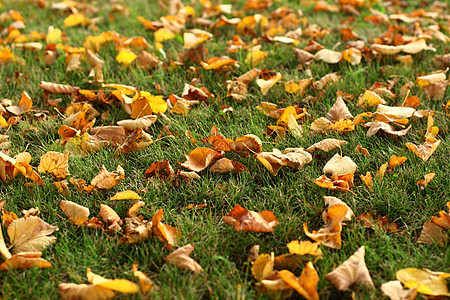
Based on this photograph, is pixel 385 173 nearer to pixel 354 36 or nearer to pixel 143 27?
pixel 354 36

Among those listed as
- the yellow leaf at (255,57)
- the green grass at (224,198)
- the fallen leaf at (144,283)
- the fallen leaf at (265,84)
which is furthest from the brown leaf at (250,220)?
the yellow leaf at (255,57)

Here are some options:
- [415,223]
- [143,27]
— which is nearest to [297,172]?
[415,223]

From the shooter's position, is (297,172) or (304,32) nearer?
(297,172)

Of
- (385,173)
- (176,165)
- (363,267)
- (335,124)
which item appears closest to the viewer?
(363,267)

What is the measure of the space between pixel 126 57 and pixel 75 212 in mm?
1567

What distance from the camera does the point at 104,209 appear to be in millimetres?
1794

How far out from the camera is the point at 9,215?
69.2 inches

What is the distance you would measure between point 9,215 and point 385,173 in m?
1.68

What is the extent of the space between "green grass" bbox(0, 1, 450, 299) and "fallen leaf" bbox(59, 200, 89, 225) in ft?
0.12

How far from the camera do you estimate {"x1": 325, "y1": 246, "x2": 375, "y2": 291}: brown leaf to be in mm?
1442

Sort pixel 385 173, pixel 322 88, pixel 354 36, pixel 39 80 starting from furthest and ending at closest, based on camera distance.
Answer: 1. pixel 354 36
2. pixel 39 80
3. pixel 322 88
4. pixel 385 173

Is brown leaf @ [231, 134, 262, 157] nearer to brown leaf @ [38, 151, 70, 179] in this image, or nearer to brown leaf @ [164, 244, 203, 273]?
brown leaf @ [164, 244, 203, 273]

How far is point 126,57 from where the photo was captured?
120 inches

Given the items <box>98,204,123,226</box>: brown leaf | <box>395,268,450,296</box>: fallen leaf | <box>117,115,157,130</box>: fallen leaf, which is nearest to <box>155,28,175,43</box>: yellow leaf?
<box>117,115,157,130</box>: fallen leaf
